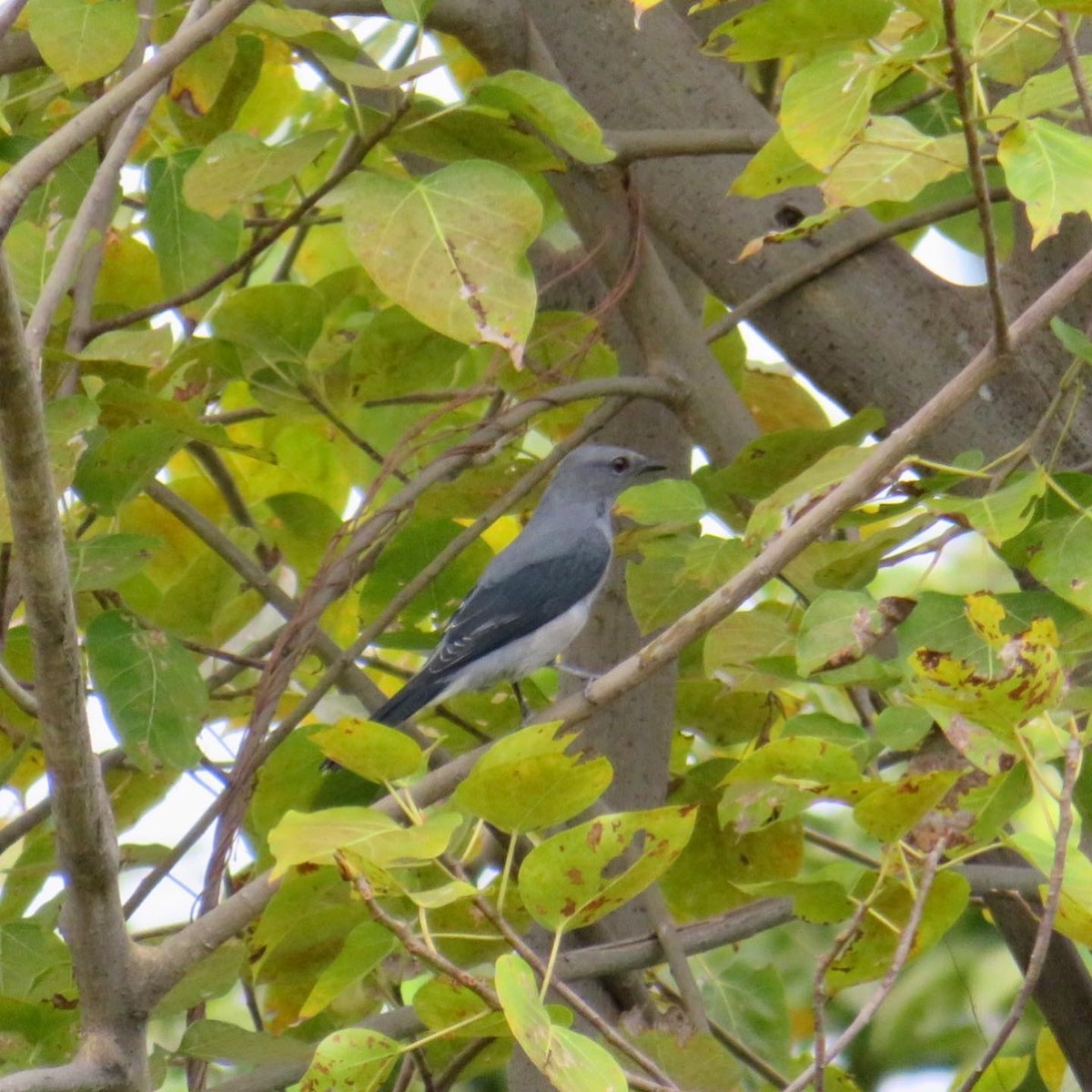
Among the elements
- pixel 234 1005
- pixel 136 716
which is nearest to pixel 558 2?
pixel 136 716

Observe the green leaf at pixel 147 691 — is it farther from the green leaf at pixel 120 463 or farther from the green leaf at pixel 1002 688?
the green leaf at pixel 1002 688

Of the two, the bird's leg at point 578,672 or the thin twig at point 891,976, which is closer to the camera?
the thin twig at point 891,976

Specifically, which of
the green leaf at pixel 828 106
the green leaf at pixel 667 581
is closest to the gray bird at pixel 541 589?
the green leaf at pixel 667 581

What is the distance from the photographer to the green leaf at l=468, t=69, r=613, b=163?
2400 millimetres

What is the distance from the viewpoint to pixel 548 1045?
4.83ft

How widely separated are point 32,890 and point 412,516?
1095mm

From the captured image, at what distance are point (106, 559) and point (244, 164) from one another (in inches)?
27.9

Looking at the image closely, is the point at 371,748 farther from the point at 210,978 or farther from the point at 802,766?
the point at 210,978

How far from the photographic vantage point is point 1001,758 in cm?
179

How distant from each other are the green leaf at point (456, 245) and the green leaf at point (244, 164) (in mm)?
217

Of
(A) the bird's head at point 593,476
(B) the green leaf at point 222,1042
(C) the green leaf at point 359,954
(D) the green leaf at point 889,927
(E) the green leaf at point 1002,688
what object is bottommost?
(D) the green leaf at point 889,927

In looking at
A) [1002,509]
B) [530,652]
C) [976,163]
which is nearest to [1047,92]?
[976,163]

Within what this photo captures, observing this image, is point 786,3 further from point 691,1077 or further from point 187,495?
point 187,495

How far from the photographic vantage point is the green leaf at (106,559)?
2.54 metres
